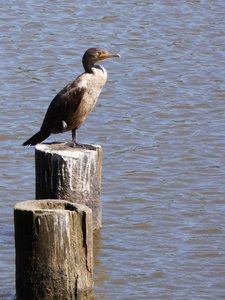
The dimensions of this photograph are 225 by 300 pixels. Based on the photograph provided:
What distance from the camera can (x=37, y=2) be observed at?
16.1 meters

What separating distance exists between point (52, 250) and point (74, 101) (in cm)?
217

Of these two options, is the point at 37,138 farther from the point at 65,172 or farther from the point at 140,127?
the point at 140,127

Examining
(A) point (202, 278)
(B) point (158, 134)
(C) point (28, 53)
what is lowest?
(A) point (202, 278)

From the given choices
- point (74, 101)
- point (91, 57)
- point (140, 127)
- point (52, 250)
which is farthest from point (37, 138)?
point (140, 127)

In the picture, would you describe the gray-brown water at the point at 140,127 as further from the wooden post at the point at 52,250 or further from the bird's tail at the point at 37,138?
the bird's tail at the point at 37,138

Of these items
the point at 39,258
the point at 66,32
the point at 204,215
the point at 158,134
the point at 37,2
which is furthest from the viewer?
the point at 37,2

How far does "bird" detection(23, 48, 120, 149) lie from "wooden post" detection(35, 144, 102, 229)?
0.59 m

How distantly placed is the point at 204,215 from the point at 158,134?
88.8 inches

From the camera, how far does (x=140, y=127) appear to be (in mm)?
10766

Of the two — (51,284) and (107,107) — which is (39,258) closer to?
(51,284)

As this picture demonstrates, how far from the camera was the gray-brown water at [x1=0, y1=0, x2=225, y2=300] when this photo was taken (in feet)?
24.2

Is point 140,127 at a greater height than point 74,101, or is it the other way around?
point 74,101

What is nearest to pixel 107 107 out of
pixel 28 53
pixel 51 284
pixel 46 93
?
pixel 46 93

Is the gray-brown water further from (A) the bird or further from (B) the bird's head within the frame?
(B) the bird's head
